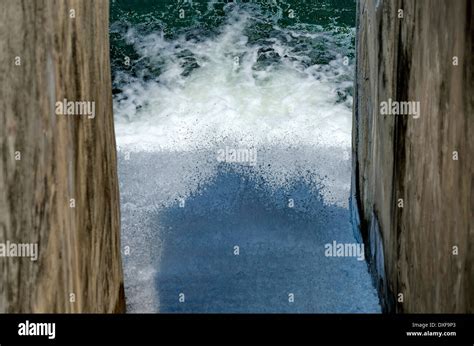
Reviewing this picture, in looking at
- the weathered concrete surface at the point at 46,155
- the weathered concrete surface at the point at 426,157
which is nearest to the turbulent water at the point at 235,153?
the weathered concrete surface at the point at 426,157

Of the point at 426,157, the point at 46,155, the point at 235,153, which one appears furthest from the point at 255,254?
the point at 46,155

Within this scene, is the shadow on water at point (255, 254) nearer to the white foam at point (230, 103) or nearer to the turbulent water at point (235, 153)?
the turbulent water at point (235, 153)

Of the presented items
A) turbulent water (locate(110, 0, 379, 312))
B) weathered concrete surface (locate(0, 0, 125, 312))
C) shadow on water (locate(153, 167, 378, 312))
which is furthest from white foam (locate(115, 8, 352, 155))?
weathered concrete surface (locate(0, 0, 125, 312))

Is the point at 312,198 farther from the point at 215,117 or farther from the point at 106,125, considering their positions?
the point at 106,125

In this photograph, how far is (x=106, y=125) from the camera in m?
4.24

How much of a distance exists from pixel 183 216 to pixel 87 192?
245cm

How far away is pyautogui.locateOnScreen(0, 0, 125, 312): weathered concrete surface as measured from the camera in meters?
2.89

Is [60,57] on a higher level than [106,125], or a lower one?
higher

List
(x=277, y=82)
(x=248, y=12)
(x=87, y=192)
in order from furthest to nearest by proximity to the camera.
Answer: (x=248, y=12)
(x=277, y=82)
(x=87, y=192)

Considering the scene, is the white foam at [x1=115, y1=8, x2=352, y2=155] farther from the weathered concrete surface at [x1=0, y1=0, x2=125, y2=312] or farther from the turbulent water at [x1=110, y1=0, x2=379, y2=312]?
the weathered concrete surface at [x1=0, y1=0, x2=125, y2=312]

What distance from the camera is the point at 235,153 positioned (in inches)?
286

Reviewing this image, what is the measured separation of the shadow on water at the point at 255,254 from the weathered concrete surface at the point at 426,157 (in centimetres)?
41
